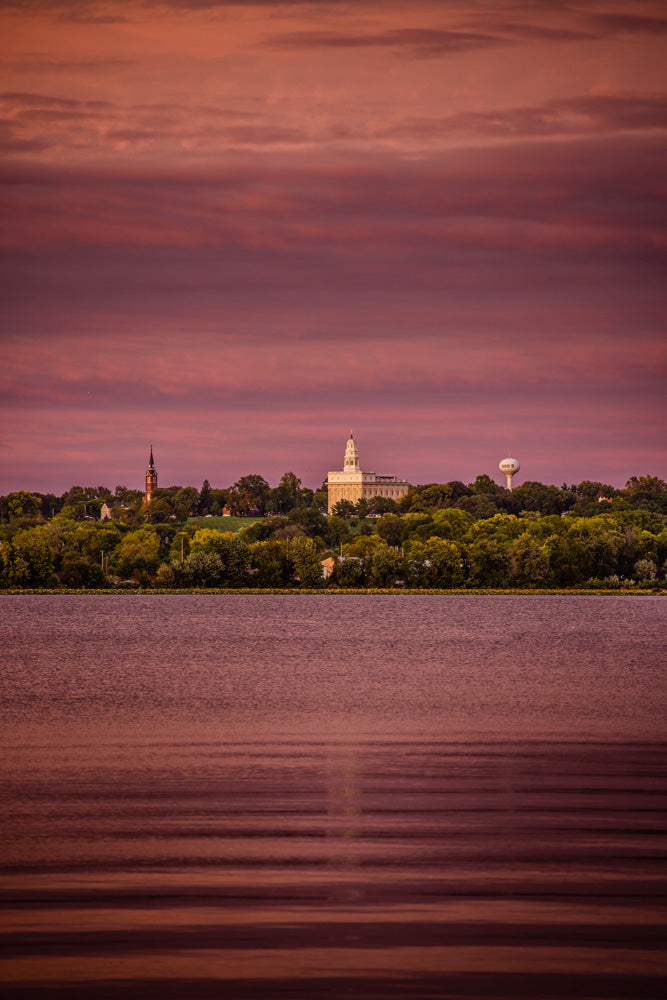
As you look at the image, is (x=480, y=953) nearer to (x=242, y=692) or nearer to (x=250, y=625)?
(x=242, y=692)

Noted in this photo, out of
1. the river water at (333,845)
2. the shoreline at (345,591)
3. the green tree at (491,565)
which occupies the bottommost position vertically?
the river water at (333,845)

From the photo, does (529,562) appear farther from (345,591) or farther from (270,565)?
(270,565)

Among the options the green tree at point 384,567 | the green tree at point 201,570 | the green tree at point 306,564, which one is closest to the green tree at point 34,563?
the green tree at point 201,570

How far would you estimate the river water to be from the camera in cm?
1185

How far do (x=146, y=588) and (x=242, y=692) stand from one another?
13619 cm

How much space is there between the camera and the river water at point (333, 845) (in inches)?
467

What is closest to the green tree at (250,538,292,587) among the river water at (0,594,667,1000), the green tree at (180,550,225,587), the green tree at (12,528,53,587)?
Result: the green tree at (180,550,225,587)

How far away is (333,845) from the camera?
16.8 meters

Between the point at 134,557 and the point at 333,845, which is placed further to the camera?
the point at 134,557

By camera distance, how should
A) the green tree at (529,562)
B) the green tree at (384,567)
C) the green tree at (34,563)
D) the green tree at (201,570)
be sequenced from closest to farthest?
the green tree at (529,562)
the green tree at (201,570)
the green tree at (34,563)
the green tree at (384,567)

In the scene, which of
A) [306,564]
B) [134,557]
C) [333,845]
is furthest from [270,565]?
[333,845]

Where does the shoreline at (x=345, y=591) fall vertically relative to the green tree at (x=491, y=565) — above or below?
below

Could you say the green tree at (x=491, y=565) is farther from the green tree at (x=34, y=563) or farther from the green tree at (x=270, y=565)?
the green tree at (x=34, y=563)

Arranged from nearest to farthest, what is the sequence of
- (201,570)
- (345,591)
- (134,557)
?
(201,570) → (345,591) → (134,557)
